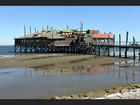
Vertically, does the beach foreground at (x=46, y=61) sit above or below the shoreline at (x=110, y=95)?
below

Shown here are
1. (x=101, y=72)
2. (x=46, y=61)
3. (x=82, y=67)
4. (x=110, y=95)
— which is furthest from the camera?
(x=46, y=61)

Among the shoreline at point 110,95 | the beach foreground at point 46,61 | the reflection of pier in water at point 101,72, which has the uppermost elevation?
the shoreline at point 110,95

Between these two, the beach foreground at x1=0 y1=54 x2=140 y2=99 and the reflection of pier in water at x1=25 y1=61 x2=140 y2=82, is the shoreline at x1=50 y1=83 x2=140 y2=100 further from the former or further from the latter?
the reflection of pier in water at x1=25 y1=61 x2=140 y2=82

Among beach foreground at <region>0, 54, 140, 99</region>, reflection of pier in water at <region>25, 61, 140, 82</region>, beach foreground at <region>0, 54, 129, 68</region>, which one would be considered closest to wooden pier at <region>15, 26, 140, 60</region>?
beach foreground at <region>0, 54, 129, 68</region>

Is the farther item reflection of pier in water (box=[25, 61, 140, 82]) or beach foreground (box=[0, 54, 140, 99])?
reflection of pier in water (box=[25, 61, 140, 82])

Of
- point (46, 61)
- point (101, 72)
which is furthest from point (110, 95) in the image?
point (46, 61)

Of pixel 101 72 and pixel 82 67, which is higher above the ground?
pixel 101 72

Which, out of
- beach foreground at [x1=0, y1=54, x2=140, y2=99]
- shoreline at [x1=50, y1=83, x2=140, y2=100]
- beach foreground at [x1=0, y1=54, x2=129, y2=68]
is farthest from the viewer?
beach foreground at [x1=0, y1=54, x2=129, y2=68]

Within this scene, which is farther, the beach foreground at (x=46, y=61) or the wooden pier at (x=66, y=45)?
the wooden pier at (x=66, y=45)

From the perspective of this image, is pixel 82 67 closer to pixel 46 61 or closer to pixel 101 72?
pixel 101 72

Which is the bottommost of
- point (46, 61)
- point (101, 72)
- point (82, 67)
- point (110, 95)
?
point (46, 61)

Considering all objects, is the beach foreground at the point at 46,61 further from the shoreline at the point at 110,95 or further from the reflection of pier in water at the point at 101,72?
the shoreline at the point at 110,95

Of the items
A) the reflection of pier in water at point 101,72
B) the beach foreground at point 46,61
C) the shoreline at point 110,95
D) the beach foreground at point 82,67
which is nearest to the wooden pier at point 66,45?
the beach foreground at point 46,61

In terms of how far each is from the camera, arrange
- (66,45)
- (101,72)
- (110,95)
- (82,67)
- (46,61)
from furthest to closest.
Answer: (66,45), (46,61), (82,67), (101,72), (110,95)
